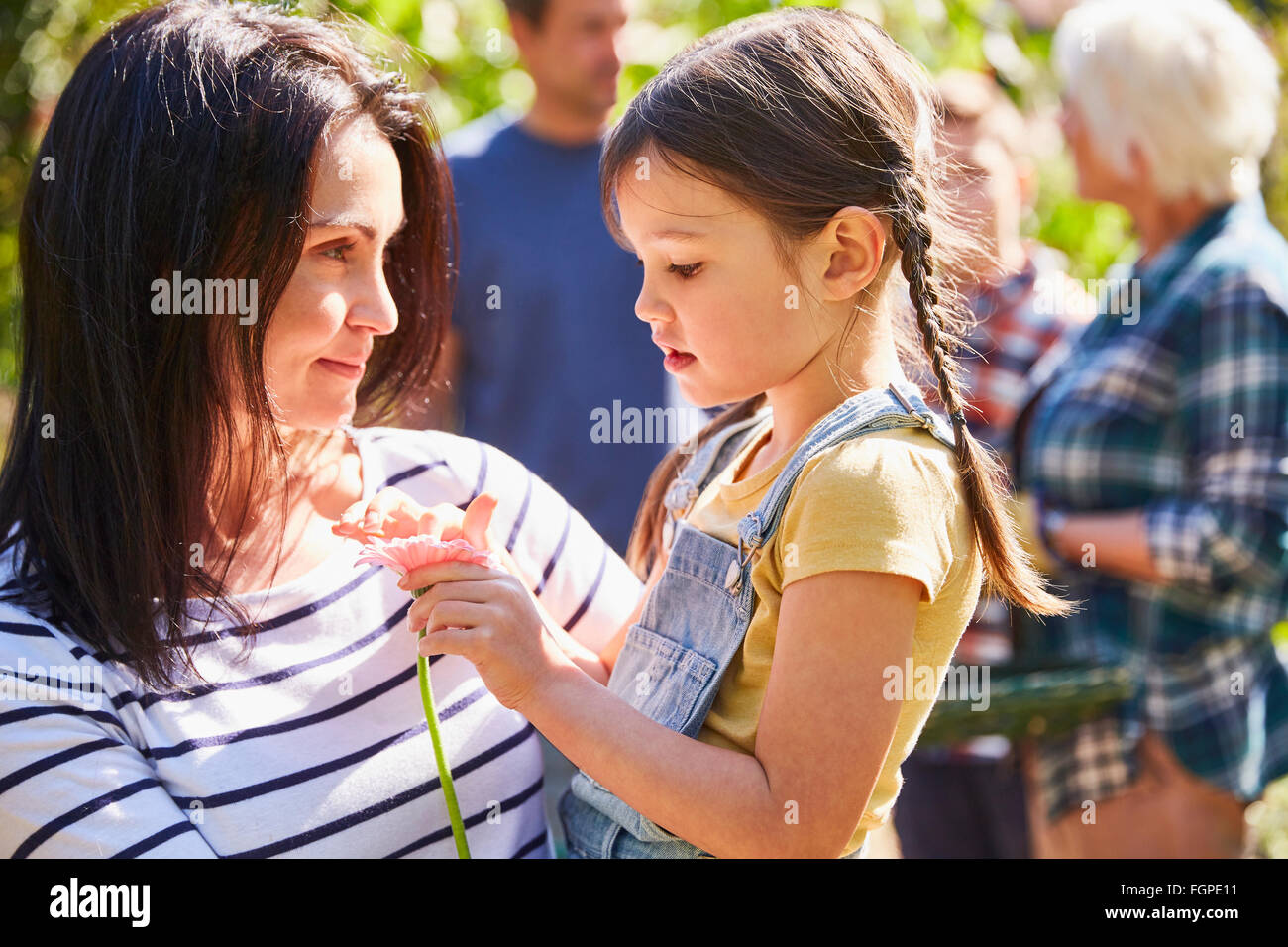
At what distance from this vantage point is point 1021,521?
2934 mm

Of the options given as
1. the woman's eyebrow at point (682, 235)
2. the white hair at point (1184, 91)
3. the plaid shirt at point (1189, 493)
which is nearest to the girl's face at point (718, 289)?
the woman's eyebrow at point (682, 235)

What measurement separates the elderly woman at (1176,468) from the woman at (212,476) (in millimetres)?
1772

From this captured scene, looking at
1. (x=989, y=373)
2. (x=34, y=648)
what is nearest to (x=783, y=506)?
(x=34, y=648)

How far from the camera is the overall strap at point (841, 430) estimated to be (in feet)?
4.49

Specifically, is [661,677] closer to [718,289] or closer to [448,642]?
[448,642]

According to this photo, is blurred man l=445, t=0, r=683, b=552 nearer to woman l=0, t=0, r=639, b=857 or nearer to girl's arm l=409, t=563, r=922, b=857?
woman l=0, t=0, r=639, b=857

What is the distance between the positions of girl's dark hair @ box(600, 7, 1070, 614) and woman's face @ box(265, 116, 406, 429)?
32 centimetres

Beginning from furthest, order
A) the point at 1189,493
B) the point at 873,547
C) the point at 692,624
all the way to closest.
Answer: the point at 1189,493, the point at 692,624, the point at 873,547

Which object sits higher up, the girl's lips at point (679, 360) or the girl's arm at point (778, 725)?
the girl's lips at point (679, 360)

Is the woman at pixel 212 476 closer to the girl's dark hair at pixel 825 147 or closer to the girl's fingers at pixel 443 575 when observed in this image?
the girl's fingers at pixel 443 575

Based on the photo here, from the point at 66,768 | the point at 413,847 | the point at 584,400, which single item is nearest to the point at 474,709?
the point at 413,847

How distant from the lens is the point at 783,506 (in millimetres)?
1371

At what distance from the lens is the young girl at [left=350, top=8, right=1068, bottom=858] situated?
1297mm

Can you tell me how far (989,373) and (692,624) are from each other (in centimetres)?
207
